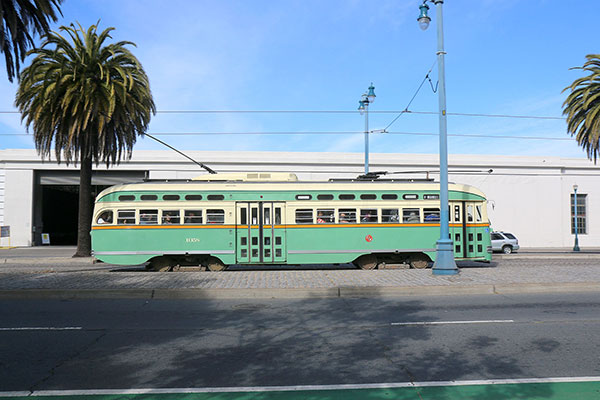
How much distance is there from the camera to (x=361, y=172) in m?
37.5

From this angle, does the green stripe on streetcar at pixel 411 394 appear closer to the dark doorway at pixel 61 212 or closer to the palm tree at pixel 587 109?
the palm tree at pixel 587 109

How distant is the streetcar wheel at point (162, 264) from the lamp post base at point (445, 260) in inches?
351

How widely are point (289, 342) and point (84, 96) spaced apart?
1789cm

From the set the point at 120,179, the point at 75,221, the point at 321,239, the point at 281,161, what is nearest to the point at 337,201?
the point at 321,239

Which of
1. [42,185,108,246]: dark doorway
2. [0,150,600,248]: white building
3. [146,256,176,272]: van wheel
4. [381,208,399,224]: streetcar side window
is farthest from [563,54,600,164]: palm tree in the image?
[42,185,108,246]: dark doorway

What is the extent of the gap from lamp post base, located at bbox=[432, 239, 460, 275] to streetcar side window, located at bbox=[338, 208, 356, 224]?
360cm

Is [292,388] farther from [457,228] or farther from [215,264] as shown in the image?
[457,228]

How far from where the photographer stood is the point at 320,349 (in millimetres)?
6207

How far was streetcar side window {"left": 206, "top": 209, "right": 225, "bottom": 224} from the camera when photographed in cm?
1568

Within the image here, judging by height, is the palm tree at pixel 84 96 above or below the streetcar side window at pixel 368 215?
above

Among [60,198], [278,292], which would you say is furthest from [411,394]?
[60,198]

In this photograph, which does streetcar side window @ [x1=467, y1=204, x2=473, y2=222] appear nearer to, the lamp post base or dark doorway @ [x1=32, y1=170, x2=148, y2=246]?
the lamp post base

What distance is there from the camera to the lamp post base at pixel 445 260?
42.9 feet

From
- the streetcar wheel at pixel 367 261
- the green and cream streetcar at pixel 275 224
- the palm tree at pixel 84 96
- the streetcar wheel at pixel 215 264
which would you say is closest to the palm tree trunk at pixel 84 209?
the palm tree at pixel 84 96
